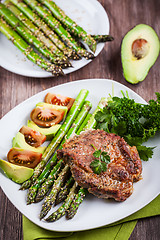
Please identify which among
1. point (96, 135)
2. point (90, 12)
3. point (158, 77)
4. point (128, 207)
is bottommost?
point (128, 207)

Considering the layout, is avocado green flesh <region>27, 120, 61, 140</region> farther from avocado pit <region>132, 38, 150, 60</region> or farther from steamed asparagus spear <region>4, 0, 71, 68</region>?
avocado pit <region>132, 38, 150, 60</region>

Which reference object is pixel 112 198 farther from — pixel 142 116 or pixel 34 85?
pixel 34 85

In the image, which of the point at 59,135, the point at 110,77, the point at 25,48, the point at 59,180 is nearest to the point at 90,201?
the point at 59,180

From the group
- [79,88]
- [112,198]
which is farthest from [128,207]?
[79,88]

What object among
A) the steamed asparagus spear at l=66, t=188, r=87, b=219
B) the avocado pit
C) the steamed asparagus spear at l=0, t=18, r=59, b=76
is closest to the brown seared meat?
the steamed asparagus spear at l=66, t=188, r=87, b=219

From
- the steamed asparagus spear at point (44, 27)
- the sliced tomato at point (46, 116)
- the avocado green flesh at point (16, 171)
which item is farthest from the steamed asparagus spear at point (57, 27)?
the avocado green flesh at point (16, 171)

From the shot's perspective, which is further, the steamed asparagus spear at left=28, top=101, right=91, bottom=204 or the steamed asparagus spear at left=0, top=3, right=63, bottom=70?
the steamed asparagus spear at left=0, top=3, right=63, bottom=70

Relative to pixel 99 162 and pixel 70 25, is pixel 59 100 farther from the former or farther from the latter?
pixel 70 25
